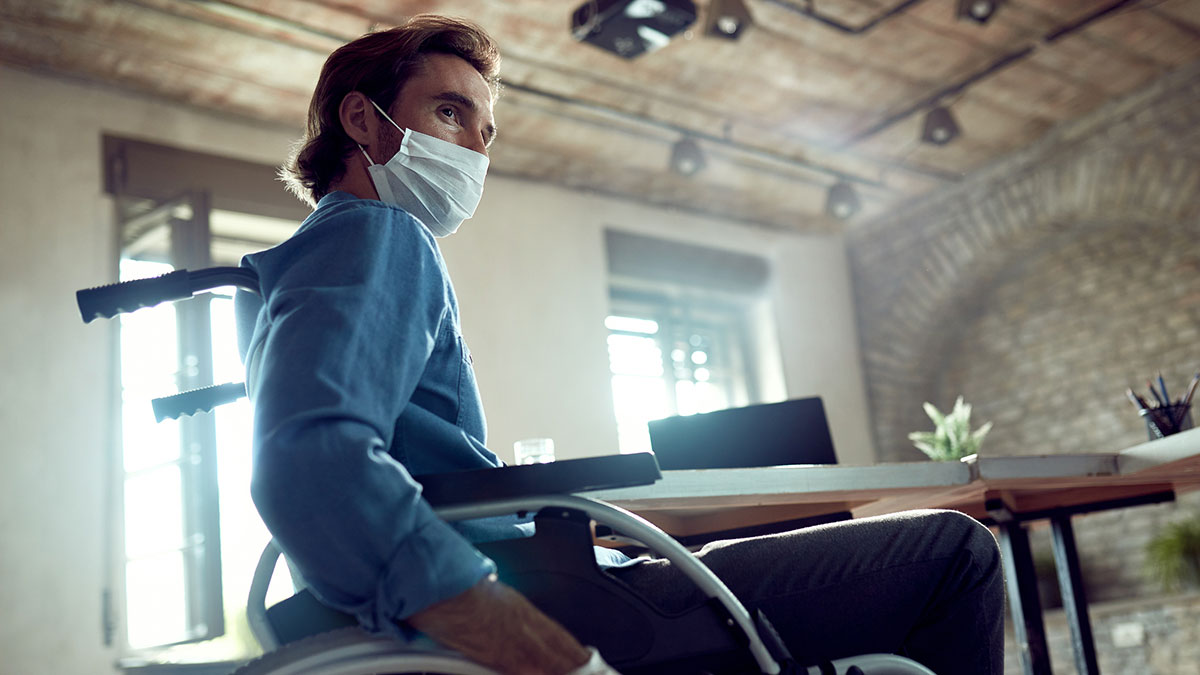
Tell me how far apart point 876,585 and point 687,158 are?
4.66m

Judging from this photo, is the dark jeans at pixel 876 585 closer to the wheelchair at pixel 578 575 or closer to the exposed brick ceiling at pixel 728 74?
the wheelchair at pixel 578 575

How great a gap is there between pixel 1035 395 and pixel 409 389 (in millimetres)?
6151

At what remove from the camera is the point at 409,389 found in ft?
3.10

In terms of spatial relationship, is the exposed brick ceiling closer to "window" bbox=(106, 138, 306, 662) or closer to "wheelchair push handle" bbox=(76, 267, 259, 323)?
"window" bbox=(106, 138, 306, 662)

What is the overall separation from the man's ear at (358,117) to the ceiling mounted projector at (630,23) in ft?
9.59

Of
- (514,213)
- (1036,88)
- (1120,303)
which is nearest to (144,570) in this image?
(514,213)

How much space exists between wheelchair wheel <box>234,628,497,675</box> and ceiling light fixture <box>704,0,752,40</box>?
3741 mm

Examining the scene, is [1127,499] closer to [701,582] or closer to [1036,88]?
[701,582]

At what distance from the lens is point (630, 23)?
417cm

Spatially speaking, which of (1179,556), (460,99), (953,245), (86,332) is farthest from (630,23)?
(1179,556)

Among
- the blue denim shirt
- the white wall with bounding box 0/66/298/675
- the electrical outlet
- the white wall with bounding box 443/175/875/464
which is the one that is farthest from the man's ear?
the electrical outlet

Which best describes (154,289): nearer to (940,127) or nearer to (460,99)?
(460,99)

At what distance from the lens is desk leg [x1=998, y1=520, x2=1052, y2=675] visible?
263cm

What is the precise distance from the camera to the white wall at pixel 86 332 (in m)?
4.06
